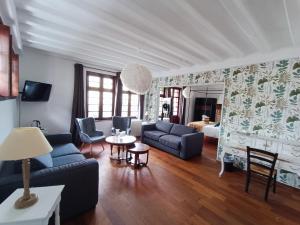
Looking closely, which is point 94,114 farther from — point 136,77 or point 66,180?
point 66,180

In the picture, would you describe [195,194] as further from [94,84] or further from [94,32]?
[94,84]

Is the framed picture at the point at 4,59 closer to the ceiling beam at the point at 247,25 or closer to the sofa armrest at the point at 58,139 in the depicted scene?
the sofa armrest at the point at 58,139

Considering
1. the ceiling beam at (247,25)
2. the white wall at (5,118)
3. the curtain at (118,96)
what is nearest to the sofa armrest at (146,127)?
the curtain at (118,96)

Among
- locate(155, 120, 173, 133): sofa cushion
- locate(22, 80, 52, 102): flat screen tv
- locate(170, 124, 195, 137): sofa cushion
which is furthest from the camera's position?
locate(155, 120, 173, 133): sofa cushion

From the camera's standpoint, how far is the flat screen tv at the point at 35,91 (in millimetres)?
3619

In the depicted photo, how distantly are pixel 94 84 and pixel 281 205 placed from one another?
5.30 meters

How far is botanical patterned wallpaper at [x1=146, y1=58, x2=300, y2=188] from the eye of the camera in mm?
2869

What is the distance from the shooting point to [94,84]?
16.9 feet

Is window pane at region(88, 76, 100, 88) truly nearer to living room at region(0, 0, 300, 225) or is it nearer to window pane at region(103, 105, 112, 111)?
living room at region(0, 0, 300, 225)

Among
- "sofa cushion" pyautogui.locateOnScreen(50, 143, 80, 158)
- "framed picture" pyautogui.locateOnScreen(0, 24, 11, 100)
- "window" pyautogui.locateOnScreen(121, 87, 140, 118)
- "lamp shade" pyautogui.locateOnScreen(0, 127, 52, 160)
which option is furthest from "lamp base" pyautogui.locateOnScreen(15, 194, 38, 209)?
"window" pyautogui.locateOnScreen(121, 87, 140, 118)

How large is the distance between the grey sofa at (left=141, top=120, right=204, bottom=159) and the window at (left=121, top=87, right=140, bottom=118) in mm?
1317

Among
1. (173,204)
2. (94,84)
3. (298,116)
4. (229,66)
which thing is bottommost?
(173,204)

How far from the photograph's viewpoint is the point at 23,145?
115cm

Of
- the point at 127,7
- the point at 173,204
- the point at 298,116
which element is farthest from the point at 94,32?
the point at 298,116
